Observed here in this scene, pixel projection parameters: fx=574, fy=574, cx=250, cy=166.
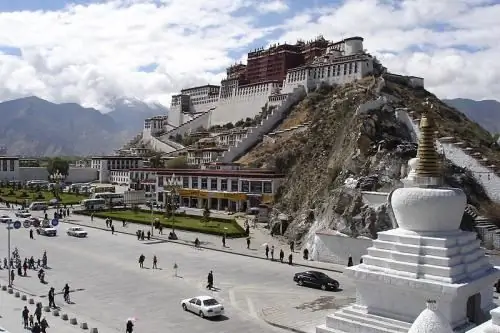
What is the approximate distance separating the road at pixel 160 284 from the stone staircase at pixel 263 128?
4055 cm

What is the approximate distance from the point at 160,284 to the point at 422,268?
19.1 m

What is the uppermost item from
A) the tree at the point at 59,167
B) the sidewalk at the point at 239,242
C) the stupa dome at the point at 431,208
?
the tree at the point at 59,167

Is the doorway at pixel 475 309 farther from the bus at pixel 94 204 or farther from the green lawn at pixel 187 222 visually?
the bus at pixel 94 204

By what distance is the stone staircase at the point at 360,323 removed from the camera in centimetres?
2000

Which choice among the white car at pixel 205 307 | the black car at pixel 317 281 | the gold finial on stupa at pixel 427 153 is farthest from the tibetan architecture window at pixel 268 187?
the gold finial on stupa at pixel 427 153

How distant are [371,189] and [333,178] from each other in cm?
900

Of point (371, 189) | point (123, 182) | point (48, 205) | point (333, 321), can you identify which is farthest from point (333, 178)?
point (123, 182)

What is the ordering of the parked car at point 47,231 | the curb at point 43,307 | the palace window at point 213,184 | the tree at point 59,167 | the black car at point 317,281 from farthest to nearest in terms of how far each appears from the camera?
the tree at point 59,167 < the palace window at point 213,184 < the parked car at point 47,231 < the black car at point 317,281 < the curb at point 43,307

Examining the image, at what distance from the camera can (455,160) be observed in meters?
50.5

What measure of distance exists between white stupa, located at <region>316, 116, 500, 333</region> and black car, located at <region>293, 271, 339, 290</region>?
1091 cm

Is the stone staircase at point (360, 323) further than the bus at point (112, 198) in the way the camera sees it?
No

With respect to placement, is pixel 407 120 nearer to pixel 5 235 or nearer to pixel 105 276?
pixel 105 276

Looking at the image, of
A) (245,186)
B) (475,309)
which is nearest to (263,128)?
(245,186)

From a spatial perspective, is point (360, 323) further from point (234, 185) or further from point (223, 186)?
point (223, 186)
